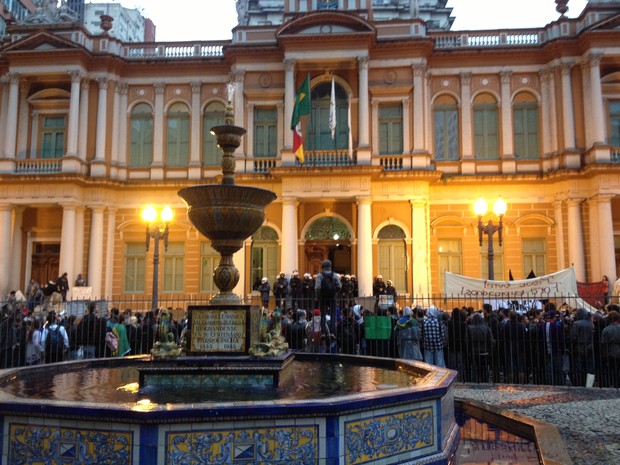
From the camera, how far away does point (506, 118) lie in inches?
1018

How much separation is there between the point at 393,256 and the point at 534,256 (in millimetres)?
6018

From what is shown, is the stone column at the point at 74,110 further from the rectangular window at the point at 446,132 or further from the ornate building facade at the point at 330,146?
the rectangular window at the point at 446,132

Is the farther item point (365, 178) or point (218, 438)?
point (365, 178)

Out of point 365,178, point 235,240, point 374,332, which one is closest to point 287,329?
point 374,332

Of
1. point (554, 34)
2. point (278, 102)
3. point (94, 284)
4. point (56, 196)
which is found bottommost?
point (94, 284)

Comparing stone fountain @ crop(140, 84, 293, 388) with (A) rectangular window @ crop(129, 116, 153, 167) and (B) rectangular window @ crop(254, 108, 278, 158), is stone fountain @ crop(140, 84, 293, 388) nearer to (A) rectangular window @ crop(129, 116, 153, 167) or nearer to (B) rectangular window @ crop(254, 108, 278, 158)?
(B) rectangular window @ crop(254, 108, 278, 158)

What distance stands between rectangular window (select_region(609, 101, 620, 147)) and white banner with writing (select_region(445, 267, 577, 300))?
32.7 ft

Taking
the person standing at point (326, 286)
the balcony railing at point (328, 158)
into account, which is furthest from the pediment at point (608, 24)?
the person standing at point (326, 286)

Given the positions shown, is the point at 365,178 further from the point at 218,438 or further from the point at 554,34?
the point at 218,438

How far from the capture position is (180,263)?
26.6 meters

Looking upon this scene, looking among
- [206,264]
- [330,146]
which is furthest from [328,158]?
[206,264]

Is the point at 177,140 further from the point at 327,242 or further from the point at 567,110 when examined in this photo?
the point at 567,110

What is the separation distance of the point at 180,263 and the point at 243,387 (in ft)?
66.1

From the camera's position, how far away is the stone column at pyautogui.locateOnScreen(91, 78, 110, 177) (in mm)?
26172
